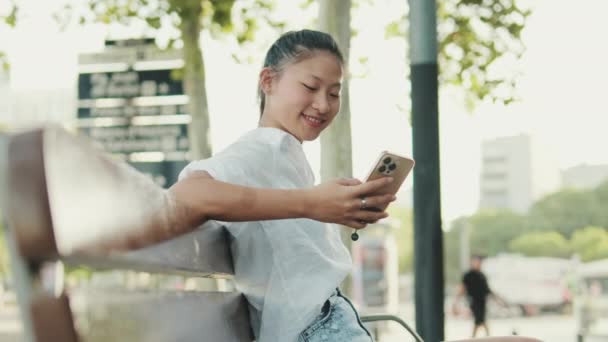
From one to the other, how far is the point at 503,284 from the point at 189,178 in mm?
68894

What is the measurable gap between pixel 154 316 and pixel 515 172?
11699cm

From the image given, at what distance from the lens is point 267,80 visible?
2.32 metres

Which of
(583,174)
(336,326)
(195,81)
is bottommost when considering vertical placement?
(583,174)

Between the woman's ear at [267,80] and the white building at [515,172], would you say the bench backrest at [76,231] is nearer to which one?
the woman's ear at [267,80]

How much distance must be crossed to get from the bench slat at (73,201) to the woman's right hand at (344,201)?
0.36 metres

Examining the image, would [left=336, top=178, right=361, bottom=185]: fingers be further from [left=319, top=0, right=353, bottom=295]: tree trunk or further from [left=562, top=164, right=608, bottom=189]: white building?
[left=562, top=164, right=608, bottom=189]: white building

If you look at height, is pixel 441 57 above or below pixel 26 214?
above

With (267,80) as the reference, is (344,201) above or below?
below

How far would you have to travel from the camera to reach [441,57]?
10539 millimetres

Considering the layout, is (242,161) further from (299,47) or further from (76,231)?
(76,231)

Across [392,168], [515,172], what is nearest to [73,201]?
[392,168]

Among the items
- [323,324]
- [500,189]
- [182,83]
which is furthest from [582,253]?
[323,324]

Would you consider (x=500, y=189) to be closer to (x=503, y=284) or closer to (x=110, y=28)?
(x=503, y=284)

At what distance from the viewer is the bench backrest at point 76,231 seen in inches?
34.7
